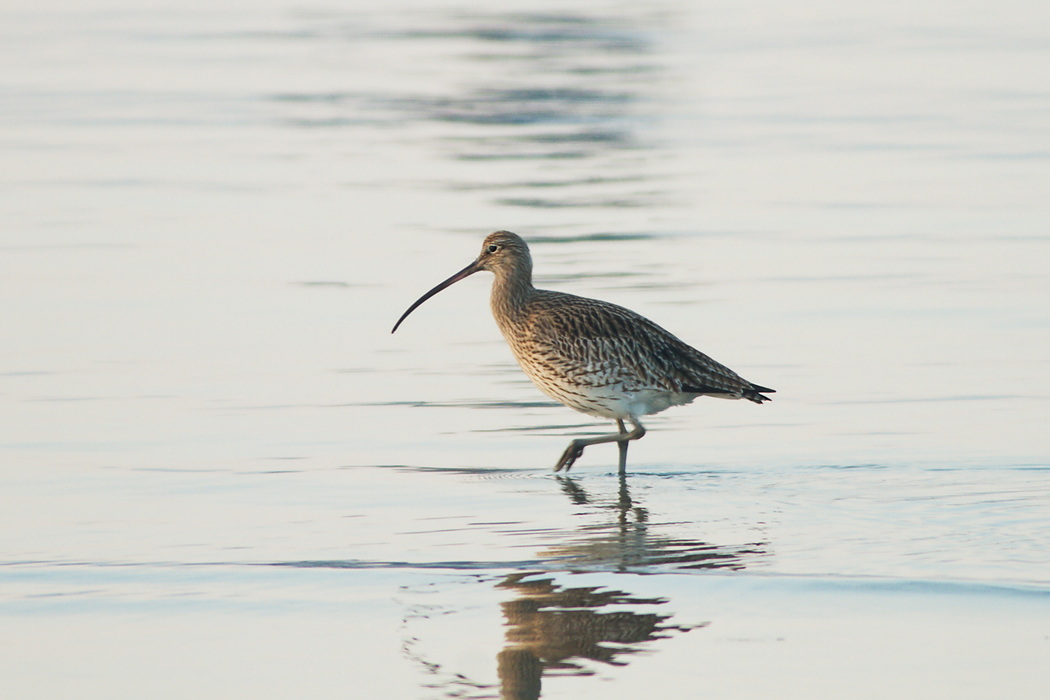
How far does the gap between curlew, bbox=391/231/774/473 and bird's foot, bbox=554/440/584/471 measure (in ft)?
0.19

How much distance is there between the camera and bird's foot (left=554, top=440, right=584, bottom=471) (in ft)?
27.7

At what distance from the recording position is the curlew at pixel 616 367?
8.75 m

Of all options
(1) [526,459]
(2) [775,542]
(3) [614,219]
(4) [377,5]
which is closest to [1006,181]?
(3) [614,219]

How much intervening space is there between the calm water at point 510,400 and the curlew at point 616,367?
0.31 metres

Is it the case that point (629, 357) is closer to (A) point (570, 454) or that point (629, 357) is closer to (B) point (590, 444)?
(B) point (590, 444)

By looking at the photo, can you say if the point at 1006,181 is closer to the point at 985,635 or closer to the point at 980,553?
the point at 980,553

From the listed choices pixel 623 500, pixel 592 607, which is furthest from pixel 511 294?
pixel 592 607

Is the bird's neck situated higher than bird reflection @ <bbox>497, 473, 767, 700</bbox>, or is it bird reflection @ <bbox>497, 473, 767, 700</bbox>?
the bird's neck

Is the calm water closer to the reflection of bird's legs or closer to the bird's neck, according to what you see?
the reflection of bird's legs

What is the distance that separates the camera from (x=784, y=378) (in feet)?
32.9

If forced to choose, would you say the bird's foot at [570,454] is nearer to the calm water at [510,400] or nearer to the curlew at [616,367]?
the curlew at [616,367]

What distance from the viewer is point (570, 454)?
8469 millimetres

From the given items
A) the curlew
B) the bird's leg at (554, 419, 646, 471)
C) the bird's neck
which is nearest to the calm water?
the bird's leg at (554, 419, 646, 471)

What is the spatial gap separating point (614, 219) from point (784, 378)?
5030mm
